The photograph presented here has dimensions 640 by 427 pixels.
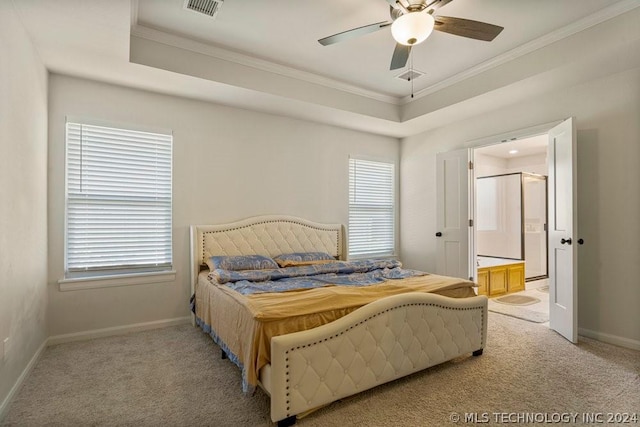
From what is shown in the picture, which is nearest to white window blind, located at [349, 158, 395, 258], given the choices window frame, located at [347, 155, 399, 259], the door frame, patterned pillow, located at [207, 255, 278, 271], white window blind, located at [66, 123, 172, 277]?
window frame, located at [347, 155, 399, 259]

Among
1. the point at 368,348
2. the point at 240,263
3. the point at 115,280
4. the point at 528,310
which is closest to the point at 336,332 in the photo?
the point at 368,348

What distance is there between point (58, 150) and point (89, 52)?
101 cm

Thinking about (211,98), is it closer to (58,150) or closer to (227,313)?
(58,150)

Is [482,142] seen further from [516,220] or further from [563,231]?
[516,220]

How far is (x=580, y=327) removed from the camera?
3410 mm

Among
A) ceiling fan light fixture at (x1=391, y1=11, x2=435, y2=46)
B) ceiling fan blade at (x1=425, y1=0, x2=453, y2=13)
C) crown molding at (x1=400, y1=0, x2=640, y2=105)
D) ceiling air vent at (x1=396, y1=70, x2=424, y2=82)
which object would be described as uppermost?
ceiling air vent at (x1=396, y1=70, x2=424, y2=82)

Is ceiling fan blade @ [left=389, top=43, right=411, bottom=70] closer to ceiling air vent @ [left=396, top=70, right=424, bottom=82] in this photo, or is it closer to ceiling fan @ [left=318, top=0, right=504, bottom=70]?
ceiling fan @ [left=318, top=0, right=504, bottom=70]

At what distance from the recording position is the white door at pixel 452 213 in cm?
456

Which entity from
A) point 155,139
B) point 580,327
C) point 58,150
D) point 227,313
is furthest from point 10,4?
point 580,327

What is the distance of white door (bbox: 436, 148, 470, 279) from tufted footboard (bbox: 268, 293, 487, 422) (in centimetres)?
193

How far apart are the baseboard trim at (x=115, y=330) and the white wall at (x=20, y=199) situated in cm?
18

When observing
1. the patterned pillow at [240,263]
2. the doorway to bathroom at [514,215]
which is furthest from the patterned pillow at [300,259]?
the doorway to bathroom at [514,215]

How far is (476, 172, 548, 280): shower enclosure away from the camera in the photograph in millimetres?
6242

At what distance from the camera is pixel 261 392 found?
2254mm
